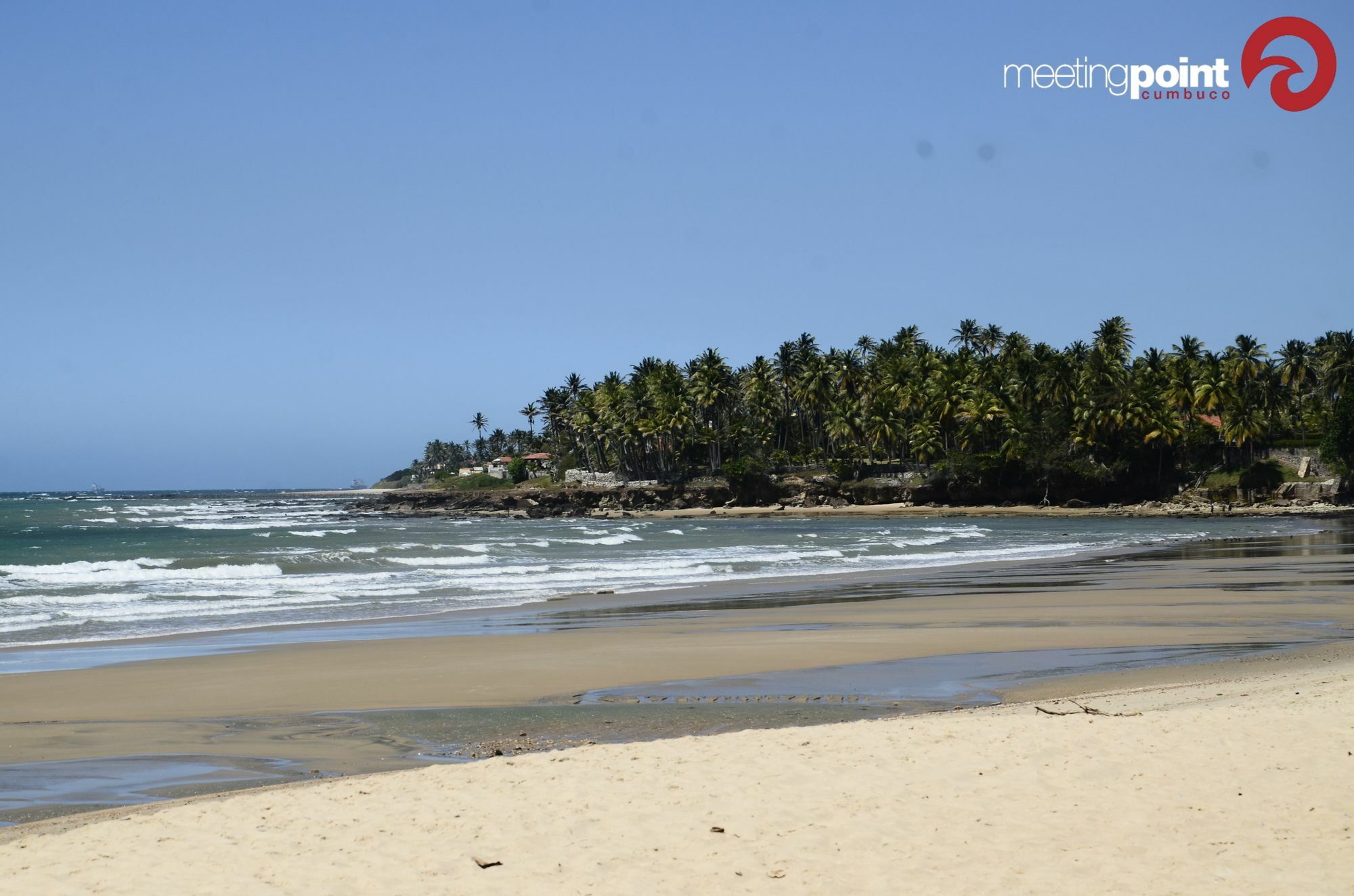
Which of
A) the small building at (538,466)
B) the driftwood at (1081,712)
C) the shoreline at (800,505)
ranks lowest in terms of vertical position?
the shoreline at (800,505)

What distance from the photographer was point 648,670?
13.4m

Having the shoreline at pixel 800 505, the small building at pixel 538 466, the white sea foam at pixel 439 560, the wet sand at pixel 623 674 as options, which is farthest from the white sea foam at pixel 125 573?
the small building at pixel 538 466

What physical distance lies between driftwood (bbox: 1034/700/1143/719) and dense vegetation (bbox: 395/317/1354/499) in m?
78.0

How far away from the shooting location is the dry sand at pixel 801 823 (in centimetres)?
536

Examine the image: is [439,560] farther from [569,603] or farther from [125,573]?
[569,603]

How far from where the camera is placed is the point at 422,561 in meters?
35.7

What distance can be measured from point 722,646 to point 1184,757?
8750 millimetres

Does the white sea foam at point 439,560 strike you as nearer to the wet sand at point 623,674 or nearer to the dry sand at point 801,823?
the wet sand at point 623,674

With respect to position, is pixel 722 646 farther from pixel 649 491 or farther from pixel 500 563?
pixel 649 491

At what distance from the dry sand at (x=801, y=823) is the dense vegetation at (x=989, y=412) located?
80.2 m

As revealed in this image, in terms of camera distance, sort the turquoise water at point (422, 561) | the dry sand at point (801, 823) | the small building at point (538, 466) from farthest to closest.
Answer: the small building at point (538, 466)
the turquoise water at point (422, 561)
the dry sand at point (801, 823)

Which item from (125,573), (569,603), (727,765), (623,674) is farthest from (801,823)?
(125,573)

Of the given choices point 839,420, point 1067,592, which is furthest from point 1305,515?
point 1067,592

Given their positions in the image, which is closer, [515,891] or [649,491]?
[515,891]
